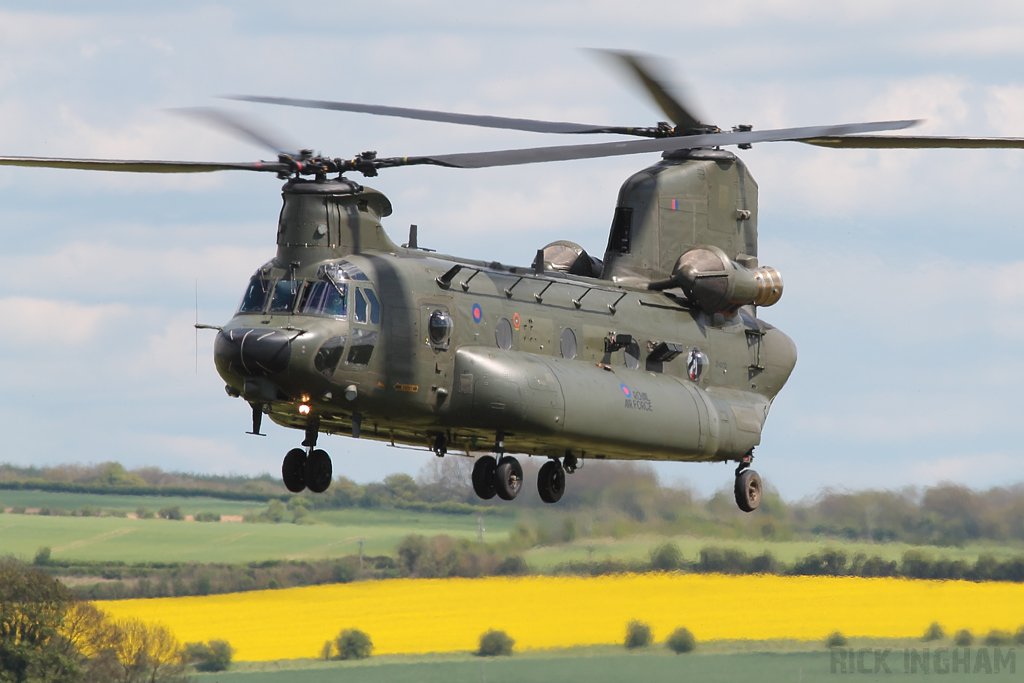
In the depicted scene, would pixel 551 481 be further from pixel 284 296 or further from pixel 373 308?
pixel 284 296

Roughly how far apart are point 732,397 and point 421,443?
6.56 meters

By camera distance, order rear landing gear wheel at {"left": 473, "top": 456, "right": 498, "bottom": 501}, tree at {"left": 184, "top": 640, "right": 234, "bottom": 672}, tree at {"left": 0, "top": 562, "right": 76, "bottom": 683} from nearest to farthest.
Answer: rear landing gear wheel at {"left": 473, "top": 456, "right": 498, "bottom": 501}, tree at {"left": 184, "top": 640, "right": 234, "bottom": 672}, tree at {"left": 0, "top": 562, "right": 76, "bottom": 683}

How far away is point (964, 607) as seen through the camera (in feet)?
131

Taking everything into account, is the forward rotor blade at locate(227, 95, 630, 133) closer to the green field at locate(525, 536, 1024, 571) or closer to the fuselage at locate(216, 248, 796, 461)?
the fuselage at locate(216, 248, 796, 461)

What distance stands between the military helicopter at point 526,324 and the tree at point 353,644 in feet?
86.2

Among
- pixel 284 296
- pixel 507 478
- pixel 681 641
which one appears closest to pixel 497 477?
pixel 507 478

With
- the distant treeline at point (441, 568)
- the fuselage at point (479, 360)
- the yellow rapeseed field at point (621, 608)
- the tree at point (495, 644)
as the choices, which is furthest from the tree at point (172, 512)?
the fuselage at point (479, 360)

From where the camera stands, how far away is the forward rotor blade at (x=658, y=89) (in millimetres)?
27750

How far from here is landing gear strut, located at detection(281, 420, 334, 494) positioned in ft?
76.0

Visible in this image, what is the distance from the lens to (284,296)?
21.9 meters

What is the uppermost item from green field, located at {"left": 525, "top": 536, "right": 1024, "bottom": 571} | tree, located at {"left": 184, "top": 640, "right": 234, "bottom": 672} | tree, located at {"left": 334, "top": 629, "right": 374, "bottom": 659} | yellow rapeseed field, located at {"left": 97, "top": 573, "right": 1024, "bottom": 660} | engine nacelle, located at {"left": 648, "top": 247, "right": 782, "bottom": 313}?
engine nacelle, located at {"left": 648, "top": 247, "right": 782, "bottom": 313}

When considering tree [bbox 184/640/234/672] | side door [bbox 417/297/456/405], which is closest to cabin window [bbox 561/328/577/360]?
side door [bbox 417/297/456/405]

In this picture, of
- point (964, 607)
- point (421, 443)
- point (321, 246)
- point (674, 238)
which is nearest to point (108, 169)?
point (321, 246)

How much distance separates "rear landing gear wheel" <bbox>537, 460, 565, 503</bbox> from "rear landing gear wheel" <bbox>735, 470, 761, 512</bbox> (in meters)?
4.61
